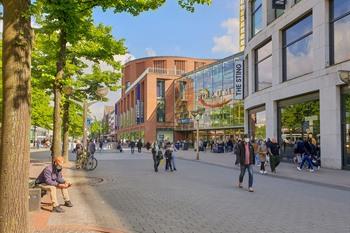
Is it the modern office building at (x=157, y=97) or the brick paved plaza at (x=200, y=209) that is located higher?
the modern office building at (x=157, y=97)

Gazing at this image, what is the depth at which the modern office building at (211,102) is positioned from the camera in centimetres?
5816

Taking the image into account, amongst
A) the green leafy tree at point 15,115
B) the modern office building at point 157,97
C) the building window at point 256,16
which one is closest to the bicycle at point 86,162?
the building window at point 256,16

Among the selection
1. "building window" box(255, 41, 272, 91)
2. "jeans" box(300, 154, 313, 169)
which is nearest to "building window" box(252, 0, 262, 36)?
"building window" box(255, 41, 272, 91)

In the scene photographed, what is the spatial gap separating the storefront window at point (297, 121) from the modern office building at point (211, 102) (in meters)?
25.3

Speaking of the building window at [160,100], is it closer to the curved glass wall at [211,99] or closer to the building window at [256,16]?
the curved glass wall at [211,99]

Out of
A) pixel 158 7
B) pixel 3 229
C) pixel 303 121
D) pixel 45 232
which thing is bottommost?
pixel 45 232

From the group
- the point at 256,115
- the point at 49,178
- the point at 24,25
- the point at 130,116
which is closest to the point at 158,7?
the point at 49,178

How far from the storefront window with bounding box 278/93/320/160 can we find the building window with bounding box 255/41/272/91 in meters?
2.92

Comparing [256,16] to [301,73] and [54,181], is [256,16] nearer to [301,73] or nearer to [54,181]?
[301,73]

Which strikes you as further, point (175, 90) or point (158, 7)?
point (175, 90)

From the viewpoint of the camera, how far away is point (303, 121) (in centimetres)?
2658

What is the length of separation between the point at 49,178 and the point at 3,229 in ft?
16.5

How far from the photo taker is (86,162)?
22.6 meters

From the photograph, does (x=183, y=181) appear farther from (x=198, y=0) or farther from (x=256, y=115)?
(x=256, y=115)
